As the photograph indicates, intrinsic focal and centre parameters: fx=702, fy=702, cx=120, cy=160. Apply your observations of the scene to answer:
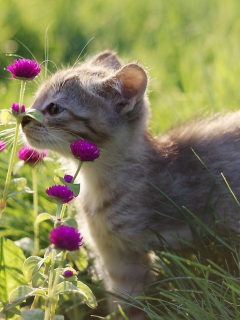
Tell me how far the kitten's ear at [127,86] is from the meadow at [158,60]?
497mm

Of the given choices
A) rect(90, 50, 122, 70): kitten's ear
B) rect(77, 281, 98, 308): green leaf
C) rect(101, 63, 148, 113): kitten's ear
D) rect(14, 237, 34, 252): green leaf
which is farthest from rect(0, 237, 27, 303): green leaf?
rect(90, 50, 122, 70): kitten's ear

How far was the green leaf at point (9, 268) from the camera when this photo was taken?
112 inches

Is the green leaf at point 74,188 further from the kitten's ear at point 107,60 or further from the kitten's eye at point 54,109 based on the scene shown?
the kitten's ear at point 107,60

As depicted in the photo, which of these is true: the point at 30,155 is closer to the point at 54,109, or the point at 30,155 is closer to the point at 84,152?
the point at 54,109

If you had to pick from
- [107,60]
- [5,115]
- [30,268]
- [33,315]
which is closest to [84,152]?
[5,115]

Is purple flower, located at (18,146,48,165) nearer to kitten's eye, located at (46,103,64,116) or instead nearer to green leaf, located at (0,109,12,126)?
kitten's eye, located at (46,103,64,116)

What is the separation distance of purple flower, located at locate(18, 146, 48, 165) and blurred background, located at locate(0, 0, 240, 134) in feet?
4.22

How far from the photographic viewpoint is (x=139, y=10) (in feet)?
22.3

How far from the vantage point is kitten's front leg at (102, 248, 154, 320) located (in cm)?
316

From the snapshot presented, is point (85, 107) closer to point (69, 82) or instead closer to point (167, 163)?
point (69, 82)

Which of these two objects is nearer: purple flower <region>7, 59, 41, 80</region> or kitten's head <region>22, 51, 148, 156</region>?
purple flower <region>7, 59, 41, 80</region>

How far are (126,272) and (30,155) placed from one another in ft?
2.27

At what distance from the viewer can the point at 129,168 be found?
10.6 feet

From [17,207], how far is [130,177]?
71 centimetres
